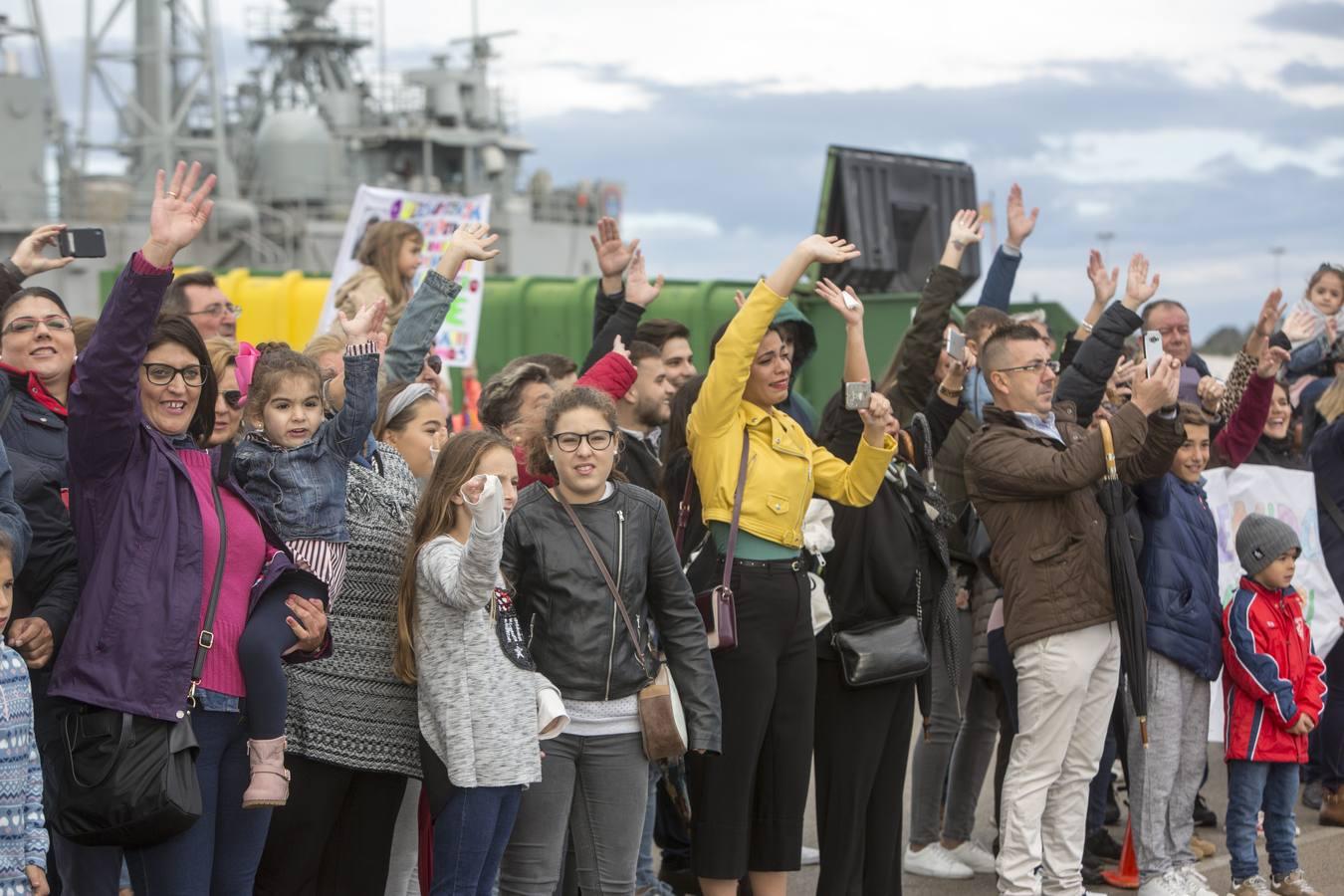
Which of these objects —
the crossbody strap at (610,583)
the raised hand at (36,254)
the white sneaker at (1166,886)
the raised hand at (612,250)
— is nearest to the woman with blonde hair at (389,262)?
the raised hand at (612,250)

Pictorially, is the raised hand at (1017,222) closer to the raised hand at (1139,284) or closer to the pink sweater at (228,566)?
the raised hand at (1139,284)

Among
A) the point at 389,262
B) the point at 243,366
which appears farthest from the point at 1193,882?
the point at 389,262

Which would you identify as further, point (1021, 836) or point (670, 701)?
point (1021, 836)

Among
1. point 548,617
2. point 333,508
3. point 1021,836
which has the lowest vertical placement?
point 1021,836

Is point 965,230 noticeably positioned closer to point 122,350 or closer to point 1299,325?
point 1299,325

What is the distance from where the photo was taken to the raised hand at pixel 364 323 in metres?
5.16

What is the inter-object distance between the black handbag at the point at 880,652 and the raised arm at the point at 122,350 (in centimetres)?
273

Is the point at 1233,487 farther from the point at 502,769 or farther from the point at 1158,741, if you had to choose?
the point at 502,769

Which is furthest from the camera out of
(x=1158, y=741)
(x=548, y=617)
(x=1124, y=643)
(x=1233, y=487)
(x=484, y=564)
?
(x=1233, y=487)

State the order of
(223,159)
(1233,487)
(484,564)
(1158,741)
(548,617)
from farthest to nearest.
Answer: (223,159) → (1233,487) → (1158,741) → (548,617) → (484,564)

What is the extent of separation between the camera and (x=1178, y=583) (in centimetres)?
692

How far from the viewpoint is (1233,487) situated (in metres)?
8.67

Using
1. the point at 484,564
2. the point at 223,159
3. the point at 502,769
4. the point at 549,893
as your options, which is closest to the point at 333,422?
the point at 484,564

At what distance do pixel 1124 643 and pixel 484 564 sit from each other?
2743mm
